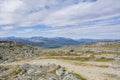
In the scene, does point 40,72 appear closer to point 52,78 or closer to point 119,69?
point 52,78

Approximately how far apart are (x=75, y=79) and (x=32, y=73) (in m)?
22.2

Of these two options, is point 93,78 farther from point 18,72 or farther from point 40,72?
point 18,72

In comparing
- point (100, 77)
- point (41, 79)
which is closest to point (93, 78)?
point (100, 77)

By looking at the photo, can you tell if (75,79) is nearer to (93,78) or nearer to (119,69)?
(93,78)

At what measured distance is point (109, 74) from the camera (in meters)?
61.8

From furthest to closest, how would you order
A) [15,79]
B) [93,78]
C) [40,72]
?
[40,72]
[15,79]
[93,78]

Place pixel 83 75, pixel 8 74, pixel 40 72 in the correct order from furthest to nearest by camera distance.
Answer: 1. pixel 8 74
2. pixel 40 72
3. pixel 83 75

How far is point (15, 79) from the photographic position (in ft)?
224

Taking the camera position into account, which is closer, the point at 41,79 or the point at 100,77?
the point at 100,77

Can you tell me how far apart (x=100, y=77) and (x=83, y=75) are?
20.7ft

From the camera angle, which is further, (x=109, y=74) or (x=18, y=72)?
(x=18, y=72)

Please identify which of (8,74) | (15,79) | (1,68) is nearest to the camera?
(15,79)

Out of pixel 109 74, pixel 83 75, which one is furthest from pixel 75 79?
pixel 109 74

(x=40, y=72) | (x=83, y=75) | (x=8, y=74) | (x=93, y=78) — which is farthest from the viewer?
(x=8, y=74)
